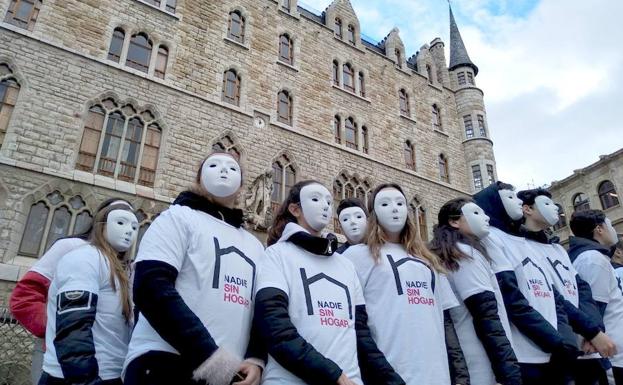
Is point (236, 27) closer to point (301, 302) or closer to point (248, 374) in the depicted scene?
point (301, 302)

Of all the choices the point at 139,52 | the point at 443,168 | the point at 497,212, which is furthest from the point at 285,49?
the point at 497,212

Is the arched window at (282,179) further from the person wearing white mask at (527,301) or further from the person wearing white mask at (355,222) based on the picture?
the person wearing white mask at (527,301)

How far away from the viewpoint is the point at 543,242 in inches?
148

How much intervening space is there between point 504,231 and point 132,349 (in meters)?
3.14

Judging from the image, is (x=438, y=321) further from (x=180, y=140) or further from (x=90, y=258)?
(x=180, y=140)

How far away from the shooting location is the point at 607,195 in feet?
62.6

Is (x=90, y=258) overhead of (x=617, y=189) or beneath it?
beneath

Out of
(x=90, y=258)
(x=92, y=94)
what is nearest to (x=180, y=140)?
(x=92, y=94)

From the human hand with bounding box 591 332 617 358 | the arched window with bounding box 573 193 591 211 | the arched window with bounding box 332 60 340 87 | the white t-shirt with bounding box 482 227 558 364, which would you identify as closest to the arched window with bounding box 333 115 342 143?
the arched window with bounding box 332 60 340 87

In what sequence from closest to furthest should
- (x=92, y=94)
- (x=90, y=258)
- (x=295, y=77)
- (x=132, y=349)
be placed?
(x=132, y=349) → (x=90, y=258) → (x=92, y=94) → (x=295, y=77)

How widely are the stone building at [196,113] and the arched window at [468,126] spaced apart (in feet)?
0.33

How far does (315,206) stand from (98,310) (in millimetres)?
1500

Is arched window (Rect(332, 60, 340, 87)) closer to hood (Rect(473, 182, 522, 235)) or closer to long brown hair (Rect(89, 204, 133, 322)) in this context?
hood (Rect(473, 182, 522, 235))

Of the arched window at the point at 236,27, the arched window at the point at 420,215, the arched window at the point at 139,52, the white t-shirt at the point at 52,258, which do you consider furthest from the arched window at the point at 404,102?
the white t-shirt at the point at 52,258
